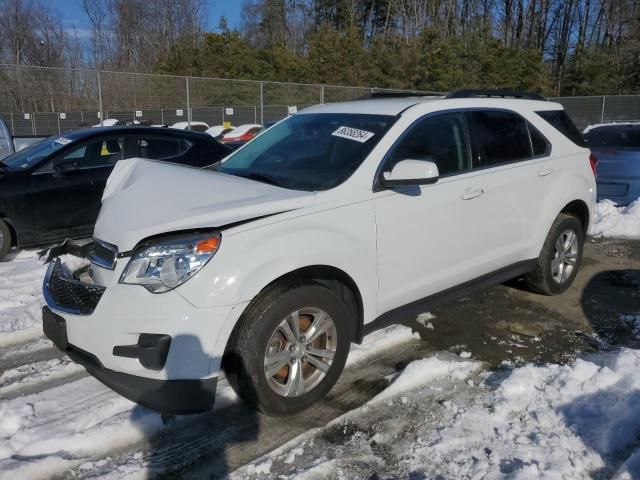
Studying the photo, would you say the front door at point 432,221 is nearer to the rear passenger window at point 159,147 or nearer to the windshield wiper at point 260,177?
the windshield wiper at point 260,177

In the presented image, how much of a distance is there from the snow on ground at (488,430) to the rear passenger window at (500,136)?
5.31ft

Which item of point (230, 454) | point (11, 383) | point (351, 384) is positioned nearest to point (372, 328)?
point (351, 384)

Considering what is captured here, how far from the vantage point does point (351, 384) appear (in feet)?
11.6

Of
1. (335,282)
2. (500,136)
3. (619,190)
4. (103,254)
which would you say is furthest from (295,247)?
(619,190)

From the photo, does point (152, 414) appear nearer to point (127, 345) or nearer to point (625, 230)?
point (127, 345)

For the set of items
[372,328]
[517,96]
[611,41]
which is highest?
[611,41]

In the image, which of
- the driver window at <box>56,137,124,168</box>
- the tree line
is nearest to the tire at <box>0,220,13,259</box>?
the driver window at <box>56,137,124,168</box>

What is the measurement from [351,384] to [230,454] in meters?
0.97

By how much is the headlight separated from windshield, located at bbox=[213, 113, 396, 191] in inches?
32.3

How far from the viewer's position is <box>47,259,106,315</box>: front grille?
2877 mm

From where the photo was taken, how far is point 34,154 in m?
6.82

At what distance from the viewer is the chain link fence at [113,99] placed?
15.5 meters

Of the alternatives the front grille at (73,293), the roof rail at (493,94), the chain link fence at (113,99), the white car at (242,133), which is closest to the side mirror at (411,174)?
the roof rail at (493,94)

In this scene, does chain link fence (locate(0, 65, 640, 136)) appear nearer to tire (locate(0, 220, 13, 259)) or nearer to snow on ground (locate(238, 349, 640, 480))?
tire (locate(0, 220, 13, 259))
